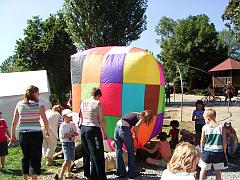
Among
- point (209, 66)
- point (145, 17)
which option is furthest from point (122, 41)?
point (209, 66)

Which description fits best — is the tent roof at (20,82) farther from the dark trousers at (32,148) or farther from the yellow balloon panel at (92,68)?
the dark trousers at (32,148)

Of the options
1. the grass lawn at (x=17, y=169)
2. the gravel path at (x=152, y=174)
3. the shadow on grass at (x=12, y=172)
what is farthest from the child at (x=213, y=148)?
the shadow on grass at (x=12, y=172)

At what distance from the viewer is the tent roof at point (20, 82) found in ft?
41.2

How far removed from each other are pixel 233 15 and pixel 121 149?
24.8 m

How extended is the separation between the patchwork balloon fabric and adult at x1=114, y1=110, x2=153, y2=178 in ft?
3.43

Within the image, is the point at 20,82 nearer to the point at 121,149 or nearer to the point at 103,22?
the point at 121,149

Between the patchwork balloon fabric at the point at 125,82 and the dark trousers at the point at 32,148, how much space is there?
254cm

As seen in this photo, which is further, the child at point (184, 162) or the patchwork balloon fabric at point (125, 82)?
the patchwork balloon fabric at point (125, 82)

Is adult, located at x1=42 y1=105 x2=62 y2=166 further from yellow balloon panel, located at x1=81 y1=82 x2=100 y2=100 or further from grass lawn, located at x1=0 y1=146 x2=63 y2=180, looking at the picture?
yellow balloon panel, located at x1=81 y1=82 x2=100 y2=100

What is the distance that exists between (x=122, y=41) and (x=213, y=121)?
77.4ft

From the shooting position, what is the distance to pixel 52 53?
3638 centimetres

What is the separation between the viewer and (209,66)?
44.3m

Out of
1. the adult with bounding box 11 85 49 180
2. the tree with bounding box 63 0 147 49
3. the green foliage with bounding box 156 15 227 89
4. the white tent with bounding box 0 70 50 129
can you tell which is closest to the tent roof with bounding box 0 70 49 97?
the white tent with bounding box 0 70 50 129

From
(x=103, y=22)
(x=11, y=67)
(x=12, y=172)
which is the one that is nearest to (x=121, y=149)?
(x=12, y=172)
